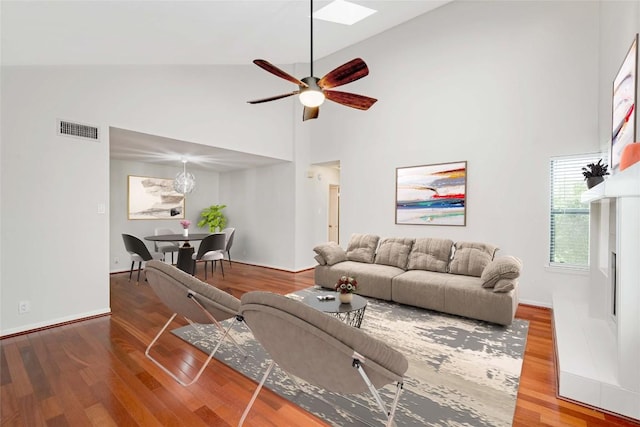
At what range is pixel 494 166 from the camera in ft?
14.0

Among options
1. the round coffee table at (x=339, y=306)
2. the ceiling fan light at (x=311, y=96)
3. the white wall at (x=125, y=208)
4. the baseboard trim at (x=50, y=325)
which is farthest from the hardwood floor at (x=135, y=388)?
the white wall at (x=125, y=208)

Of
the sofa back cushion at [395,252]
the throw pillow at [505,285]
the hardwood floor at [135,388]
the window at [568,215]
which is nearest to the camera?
the hardwood floor at [135,388]

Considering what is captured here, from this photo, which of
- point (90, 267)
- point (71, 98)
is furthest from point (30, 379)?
point (71, 98)

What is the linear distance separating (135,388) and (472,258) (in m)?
3.83

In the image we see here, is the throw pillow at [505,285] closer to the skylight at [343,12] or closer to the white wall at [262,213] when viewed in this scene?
the white wall at [262,213]

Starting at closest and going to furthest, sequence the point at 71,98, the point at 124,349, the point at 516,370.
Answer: the point at 516,370
the point at 124,349
the point at 71,98

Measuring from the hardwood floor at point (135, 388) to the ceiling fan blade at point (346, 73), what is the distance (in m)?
2.66

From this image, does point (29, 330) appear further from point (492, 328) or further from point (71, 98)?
point (492, 328)

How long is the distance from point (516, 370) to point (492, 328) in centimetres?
91

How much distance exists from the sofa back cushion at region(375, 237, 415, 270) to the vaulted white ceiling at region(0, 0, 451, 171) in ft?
11.0

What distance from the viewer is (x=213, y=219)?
23.2 ft

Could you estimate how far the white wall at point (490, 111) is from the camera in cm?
373

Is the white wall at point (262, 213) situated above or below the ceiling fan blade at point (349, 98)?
below

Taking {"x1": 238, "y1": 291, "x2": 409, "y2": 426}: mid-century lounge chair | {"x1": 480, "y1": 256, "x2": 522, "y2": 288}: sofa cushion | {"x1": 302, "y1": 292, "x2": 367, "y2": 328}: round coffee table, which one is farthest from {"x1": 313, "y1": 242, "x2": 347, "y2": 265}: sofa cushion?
{"x1": 238, "y1": 291, "x2": 409, "y2": 426}: mid-century lounge chair
